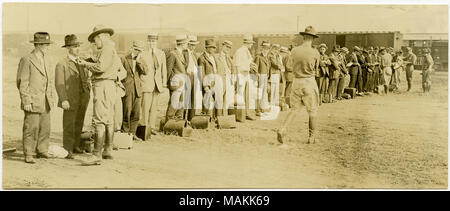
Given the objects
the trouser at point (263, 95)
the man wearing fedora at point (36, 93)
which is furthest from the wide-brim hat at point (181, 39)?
the man wearing fedora at point (36, 93)

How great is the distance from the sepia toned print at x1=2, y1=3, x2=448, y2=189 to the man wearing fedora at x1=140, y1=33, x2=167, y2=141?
0.05ft

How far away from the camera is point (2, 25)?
804 cm

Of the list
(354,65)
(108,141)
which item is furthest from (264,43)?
(108,141)

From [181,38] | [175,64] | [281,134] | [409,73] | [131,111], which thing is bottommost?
[281,134]

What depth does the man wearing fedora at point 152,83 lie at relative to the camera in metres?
8.26

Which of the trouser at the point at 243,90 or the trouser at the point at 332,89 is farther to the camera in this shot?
the trouser at the point at 332,89

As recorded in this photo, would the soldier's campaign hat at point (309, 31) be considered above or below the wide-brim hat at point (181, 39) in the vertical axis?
above

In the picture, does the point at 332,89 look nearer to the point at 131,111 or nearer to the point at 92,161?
the point at 131,111

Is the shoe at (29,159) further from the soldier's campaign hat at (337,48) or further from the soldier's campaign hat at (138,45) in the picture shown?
the soldier's campaign hat at (337,48)

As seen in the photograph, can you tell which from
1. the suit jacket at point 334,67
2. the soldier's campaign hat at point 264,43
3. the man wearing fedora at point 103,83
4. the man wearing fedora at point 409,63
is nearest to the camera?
the man wearing fedora at point 103,83

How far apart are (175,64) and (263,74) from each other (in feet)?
4.66

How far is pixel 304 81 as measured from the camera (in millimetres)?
8148

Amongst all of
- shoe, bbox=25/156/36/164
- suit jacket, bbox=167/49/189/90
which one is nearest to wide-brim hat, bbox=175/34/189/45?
suit jacket, bbox=167/49/189/90
